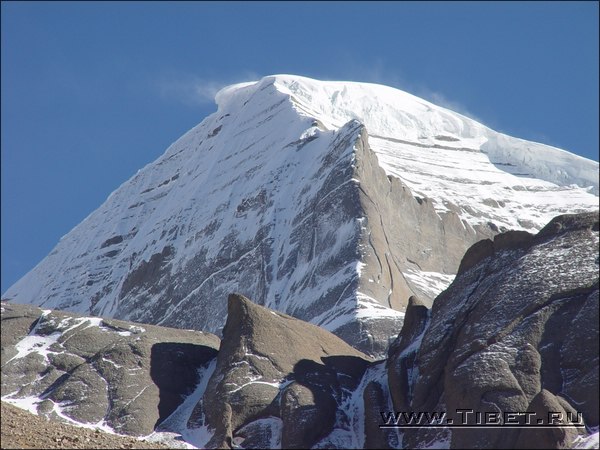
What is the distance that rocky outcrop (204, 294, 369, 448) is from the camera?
313 feet

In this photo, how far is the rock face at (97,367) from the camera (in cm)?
10131

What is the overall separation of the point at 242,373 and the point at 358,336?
46.6 m

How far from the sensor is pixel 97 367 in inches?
4190

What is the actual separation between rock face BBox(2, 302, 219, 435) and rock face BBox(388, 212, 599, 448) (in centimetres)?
1691

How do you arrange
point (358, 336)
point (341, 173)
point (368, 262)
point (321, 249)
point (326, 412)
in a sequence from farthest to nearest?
1. point (341, 173)
2. point (321, 249)
3. point (368, 262)
4. point (358, 336)
5. point (326, 412)

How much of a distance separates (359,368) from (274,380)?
8.69 m

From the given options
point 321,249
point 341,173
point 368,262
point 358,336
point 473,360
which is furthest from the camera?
point 341,173

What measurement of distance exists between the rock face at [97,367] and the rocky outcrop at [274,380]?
3.91 meters

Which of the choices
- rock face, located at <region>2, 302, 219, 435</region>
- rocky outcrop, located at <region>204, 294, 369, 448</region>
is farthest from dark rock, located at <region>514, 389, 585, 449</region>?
rock face, located at <region>2, 302, 219, 435</region>

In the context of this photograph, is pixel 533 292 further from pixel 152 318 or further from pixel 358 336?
pixel 152 318

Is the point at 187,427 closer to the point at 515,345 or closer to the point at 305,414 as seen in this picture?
the point at 305,414

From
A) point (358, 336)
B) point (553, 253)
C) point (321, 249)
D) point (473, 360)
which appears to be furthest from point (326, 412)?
point (321, 249)

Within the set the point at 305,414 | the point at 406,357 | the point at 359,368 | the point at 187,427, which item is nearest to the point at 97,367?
the point at 187,427

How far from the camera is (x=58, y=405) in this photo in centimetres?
10131
